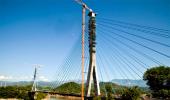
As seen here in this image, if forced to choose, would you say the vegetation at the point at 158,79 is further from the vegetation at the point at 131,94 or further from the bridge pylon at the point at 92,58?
the bridge pylon at the point at 92,58

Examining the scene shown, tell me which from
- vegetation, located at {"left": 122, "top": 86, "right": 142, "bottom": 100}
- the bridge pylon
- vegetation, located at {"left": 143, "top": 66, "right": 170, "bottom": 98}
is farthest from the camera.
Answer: vegetation, located at {"left": 143, "top": 66, "right": 170, "bottom": 98}

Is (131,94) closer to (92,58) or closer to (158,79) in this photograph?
(92,58)

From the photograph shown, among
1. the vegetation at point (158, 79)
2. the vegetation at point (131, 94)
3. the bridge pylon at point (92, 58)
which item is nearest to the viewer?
the bridge pylon at point (92, 58)

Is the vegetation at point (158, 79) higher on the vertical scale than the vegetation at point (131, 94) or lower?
higher

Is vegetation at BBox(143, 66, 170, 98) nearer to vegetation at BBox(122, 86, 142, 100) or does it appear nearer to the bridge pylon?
vegetation at BBox(122, 86, 142, 100)

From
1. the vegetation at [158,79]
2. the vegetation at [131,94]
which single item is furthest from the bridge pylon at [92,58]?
the vegetation at [158,79]

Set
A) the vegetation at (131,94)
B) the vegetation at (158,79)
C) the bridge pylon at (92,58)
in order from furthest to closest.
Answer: the vegetation at (158,79)
the vegetation at (131,94)
the bridge pylon at (92,58)

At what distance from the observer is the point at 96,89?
3547 centimetres

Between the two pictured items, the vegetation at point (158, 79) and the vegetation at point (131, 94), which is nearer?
the vegetation at point (131, 94)

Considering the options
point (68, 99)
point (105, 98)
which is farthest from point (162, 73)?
point (105, 98)

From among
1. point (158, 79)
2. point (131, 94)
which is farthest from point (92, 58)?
point (158, 79)

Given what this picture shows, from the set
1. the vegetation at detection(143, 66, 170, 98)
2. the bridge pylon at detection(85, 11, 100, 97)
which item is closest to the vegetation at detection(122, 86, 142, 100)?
the bridge pylon at detection(85, 11, 100, 97)

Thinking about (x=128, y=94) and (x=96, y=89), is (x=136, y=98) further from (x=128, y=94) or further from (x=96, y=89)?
(x=96, y=89)

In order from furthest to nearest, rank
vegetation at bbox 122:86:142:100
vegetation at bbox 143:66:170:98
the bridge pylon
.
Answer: vegetation at bbox 143:66:170:98
vegetation at bbox 122:86:142:100
the bridge pylon
